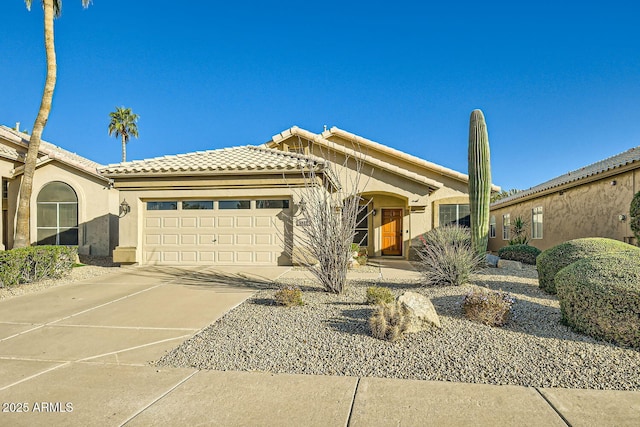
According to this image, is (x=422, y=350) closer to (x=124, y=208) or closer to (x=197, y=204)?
(x=197, y=204)

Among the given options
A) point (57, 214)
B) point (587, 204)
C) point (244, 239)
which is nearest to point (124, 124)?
point (57, 214)

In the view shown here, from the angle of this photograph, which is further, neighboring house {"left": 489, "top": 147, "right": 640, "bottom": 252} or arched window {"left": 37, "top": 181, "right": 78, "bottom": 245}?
arched window {"left": 37, "top": 181, "right": 78, "bottom": 245}

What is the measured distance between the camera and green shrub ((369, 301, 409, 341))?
518 cm

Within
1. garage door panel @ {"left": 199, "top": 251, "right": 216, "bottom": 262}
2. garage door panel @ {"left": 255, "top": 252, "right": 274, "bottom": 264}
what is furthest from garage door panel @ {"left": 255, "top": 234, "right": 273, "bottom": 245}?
garage door panel @ {"left": 199, "top": 251, "right": 216, "bottom": 262}

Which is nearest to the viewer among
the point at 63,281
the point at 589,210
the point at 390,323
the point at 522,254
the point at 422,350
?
the point at 422,350

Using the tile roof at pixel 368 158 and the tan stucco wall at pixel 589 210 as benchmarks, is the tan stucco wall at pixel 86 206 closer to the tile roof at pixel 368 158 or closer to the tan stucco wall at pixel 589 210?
the tile roof at pixel 368 158

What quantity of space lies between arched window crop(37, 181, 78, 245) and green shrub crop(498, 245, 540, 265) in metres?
18.1

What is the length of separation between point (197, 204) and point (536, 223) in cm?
1624

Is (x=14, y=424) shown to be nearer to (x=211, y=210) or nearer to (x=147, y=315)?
(x=147, y=315)

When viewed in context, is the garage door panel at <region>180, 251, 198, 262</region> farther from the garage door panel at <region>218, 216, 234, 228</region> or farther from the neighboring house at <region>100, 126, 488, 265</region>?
the garage door panel at <region>218, 216, 234, 228</region>

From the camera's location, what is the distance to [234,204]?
43.4 ft

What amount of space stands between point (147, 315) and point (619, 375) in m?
6.98

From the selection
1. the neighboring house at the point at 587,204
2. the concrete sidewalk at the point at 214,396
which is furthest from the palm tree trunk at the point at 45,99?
the neighboring house at the point at 587,204

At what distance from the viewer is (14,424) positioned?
10.9ft
